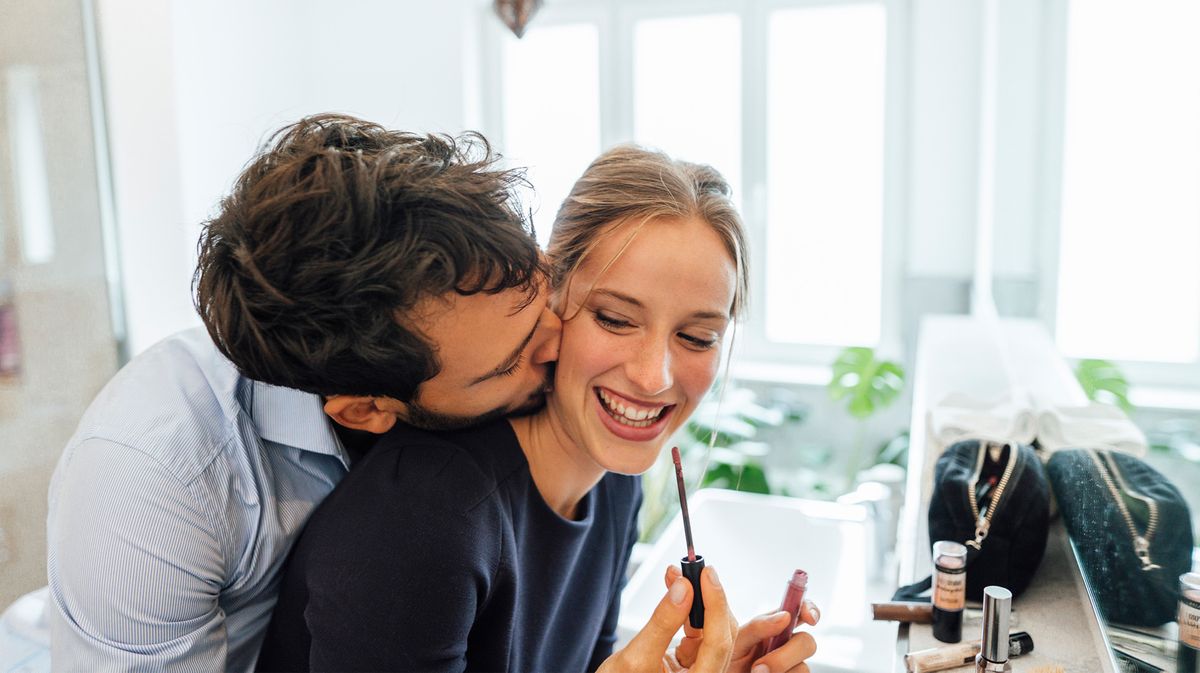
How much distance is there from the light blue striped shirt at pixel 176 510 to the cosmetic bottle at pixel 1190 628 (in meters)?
0.76

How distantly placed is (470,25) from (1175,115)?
8.02 feet

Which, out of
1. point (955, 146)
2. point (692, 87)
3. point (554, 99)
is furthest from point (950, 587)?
point (554, 99)

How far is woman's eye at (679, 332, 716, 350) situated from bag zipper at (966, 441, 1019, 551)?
13.9 inches

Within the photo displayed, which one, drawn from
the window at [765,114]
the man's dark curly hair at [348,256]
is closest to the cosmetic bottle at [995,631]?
the man's dark curly hair at [348,256]

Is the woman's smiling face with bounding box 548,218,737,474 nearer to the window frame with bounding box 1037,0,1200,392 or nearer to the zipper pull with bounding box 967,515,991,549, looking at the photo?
the zipper pull with bounding box 967,515,991,549

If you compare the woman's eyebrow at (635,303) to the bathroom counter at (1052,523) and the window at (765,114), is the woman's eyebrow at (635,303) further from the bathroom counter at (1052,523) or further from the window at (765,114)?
the window at (765,114)

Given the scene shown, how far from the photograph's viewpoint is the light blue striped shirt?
80cm

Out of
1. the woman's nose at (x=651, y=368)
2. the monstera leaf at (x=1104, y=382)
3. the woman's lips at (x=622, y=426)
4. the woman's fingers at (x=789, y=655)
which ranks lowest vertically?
the woman's fingers at (x=789, y=655)

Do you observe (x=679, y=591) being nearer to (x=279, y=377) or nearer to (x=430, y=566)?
(x=430, y=566)

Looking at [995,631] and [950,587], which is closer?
[995,631]

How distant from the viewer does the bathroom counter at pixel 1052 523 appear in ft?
2.90

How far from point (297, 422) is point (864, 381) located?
78.4 inches

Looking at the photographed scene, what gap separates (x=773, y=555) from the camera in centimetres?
176

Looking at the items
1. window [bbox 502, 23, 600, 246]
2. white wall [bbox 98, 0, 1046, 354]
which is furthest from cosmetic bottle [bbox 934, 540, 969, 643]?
window [bbox 502, 23, 600, 246]
